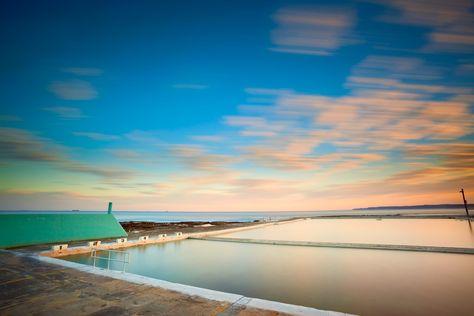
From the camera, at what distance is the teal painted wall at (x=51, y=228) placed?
16.2 meters

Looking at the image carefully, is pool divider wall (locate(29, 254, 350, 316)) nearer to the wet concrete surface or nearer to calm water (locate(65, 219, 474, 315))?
the wet concrete surface

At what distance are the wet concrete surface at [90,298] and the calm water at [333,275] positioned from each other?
3.59m

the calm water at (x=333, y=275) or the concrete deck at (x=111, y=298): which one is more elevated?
the concrete deck at (x=111, y=298)

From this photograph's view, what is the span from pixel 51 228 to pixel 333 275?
66.2 feet

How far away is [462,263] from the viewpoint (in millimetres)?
13453

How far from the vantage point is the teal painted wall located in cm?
1619

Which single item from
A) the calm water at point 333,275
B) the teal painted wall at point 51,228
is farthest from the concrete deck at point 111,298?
the teal painted wall at point 51,228

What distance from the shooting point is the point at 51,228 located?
18703 mm

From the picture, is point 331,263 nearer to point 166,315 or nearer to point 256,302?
point 256,302

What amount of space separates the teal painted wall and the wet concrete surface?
9.94 m

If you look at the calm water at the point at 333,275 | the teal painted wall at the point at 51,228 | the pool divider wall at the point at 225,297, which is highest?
the teal painted wall at the point at 51,228

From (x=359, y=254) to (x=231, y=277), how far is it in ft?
32.8

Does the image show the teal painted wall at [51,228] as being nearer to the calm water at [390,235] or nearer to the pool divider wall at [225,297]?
the pool divider wall at [225,297]

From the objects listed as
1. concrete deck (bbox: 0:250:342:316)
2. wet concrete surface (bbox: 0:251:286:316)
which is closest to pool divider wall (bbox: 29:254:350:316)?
concrete deck (bbox: 0:250:342:316)
